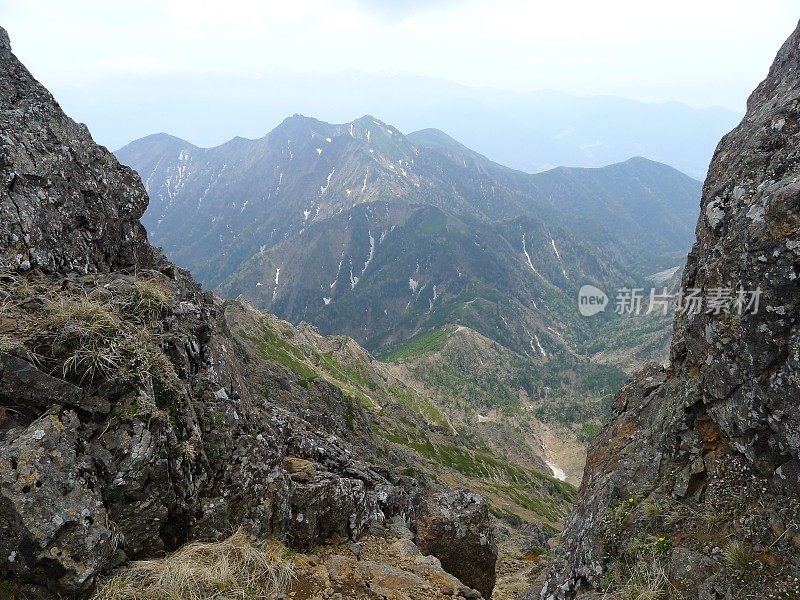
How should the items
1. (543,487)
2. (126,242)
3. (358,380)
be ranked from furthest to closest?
1. (358,380)
2. (543,487)
3. (126,242)

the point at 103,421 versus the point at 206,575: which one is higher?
the point at 103,421

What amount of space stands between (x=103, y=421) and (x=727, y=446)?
13.2m

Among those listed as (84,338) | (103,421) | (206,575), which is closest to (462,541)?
(206,575)

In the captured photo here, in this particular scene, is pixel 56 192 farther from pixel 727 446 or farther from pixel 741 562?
pixel 741 562

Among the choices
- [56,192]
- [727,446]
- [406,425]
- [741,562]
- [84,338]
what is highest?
[56,192]

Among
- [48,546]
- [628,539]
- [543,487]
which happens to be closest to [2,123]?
[48,546]

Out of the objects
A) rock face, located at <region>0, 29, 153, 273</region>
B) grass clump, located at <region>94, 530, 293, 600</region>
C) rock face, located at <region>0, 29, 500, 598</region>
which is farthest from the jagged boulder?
rock face, located at <region>0, 29, 153, 273</region>

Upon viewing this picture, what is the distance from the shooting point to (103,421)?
29.6 feet

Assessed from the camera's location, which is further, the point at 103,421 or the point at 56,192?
the point at 56,192

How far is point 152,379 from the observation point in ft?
32.7

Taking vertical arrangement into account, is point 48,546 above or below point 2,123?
below

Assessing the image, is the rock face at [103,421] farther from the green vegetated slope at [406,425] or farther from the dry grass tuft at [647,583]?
the green vegetated slope at [406,425]

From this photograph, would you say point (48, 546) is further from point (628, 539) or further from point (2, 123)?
point (2, 123)

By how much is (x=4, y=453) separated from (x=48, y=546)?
1.70 metres
